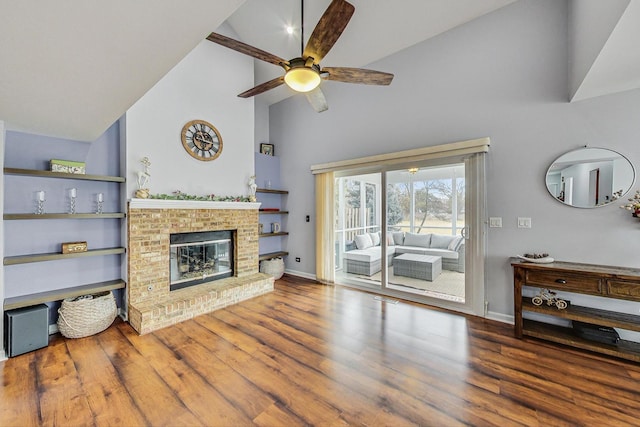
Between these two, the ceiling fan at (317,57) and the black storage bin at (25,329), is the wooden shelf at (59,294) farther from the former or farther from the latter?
the ceiling fan at (317,57)

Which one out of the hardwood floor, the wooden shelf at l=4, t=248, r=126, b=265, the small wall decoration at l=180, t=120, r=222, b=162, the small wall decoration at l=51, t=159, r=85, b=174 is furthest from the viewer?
the small wall decoration at l=180, t=120, r=222, b=162

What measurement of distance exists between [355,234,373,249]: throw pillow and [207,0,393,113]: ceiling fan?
2.66 meters

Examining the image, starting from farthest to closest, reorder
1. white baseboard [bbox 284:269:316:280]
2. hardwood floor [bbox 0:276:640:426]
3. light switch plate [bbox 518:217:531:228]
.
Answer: white baseboard [bbox 284:269:316:280], light switch plate [bbox 518:217:531:228], hardwood floor [bbox 0:276:640:426]

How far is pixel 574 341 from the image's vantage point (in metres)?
2.48

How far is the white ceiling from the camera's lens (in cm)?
109

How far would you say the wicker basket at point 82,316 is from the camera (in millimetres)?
2713

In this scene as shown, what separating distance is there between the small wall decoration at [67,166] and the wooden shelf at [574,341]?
17.3ft

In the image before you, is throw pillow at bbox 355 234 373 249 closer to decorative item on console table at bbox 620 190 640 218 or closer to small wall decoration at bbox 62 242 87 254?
decorative item on console table at bbox 620 190 640 218

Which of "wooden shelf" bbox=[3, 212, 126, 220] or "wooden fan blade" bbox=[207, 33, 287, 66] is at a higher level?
"wooden fan blade" bbox=[207, 33, 287, 66]

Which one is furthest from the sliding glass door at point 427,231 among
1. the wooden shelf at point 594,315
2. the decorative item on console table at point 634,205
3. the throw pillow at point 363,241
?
the decorative item on console table at point 634,205

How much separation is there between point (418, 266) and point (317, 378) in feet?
9.01

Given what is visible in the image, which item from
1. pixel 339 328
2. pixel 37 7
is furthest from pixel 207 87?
pixel 339 328

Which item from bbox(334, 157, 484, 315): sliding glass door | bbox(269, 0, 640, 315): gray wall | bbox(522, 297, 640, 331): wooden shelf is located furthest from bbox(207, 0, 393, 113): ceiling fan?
bbox(522, 297, 640, 331): wooden shelf

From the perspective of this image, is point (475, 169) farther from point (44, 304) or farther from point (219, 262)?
point (44, 304)
